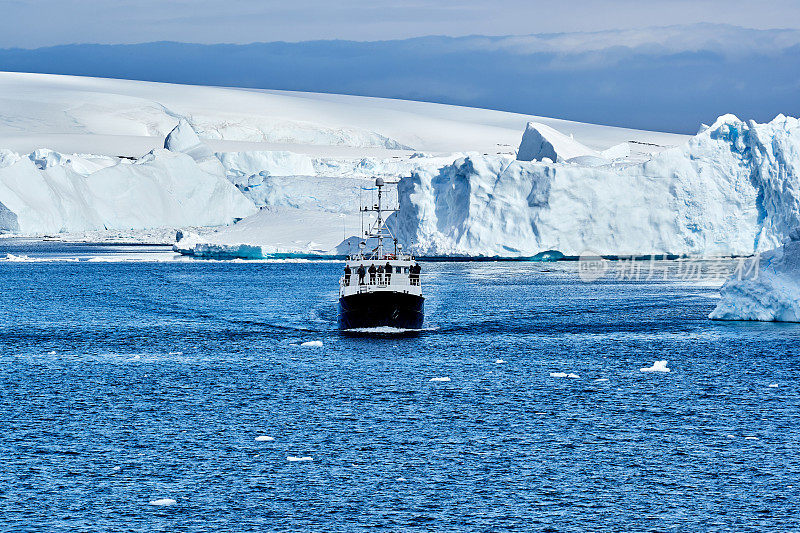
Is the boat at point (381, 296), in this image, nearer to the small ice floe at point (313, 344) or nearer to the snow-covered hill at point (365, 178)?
the small ice floe at point (313, 344)

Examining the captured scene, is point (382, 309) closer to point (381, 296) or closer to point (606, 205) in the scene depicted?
point (381, 296)

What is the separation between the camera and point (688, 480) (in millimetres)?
20422

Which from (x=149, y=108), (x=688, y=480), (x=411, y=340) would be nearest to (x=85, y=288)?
(x=411, y=340)

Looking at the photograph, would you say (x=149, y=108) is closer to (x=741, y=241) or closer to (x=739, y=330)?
(x=741, y=241)

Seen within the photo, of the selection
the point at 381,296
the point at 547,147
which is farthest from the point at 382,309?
the point at 547,147

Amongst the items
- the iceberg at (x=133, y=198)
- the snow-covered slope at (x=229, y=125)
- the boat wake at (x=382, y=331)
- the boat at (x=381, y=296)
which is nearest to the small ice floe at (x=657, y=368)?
the boat at (x=381, y=296)

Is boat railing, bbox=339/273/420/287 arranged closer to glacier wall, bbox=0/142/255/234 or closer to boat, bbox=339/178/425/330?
boat, bbox=339/178/425/330

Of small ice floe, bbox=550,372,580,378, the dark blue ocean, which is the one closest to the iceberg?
Result: the dark blue ocean

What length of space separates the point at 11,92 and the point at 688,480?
185 meters

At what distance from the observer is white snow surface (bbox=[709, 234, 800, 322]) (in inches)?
1601

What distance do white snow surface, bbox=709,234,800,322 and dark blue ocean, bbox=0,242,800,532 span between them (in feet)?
2.51

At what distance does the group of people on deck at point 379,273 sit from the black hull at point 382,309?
3.72 ft

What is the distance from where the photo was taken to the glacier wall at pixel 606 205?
73.1m

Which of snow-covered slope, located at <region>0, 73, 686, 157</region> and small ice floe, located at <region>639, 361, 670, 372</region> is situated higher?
snow-covered slope, located at <region>0, 73, 686, 157</region>
